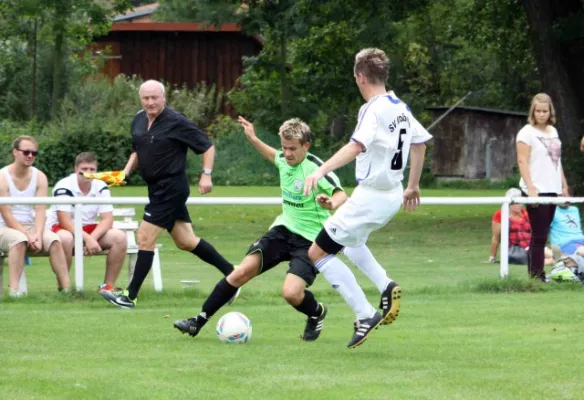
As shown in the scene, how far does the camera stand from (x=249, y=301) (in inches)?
465

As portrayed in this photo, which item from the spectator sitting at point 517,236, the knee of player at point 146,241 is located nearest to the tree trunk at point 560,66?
the spectator sitting at point 517,236

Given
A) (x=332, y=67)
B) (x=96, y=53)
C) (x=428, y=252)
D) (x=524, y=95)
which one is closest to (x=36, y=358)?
(x=428, y=252)

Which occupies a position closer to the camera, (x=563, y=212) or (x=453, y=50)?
(x=563, y=212)

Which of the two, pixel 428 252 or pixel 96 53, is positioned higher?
pixel 96 53

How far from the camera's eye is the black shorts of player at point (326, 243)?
8633 millimetres

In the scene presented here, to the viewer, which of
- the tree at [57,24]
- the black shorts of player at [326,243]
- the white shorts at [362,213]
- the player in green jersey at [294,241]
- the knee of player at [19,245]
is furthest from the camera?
the tree at [57,24]

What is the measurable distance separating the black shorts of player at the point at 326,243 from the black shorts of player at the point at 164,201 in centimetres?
262

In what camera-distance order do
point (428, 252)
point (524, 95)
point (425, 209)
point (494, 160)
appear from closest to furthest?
point (428, 252) < point (425, 209) < point (494, 160) < point (524, 95)

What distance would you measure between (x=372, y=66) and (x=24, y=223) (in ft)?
16.3

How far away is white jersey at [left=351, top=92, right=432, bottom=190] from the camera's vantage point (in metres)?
8.23

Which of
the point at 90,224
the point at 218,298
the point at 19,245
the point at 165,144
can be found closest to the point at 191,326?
the point at 218,298

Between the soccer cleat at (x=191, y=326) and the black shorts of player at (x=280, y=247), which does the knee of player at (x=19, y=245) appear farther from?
the black shorts of player at (x=280, y=247)

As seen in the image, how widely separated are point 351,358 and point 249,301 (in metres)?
3.64

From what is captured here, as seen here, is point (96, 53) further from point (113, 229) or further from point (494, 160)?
point (113, 229)
